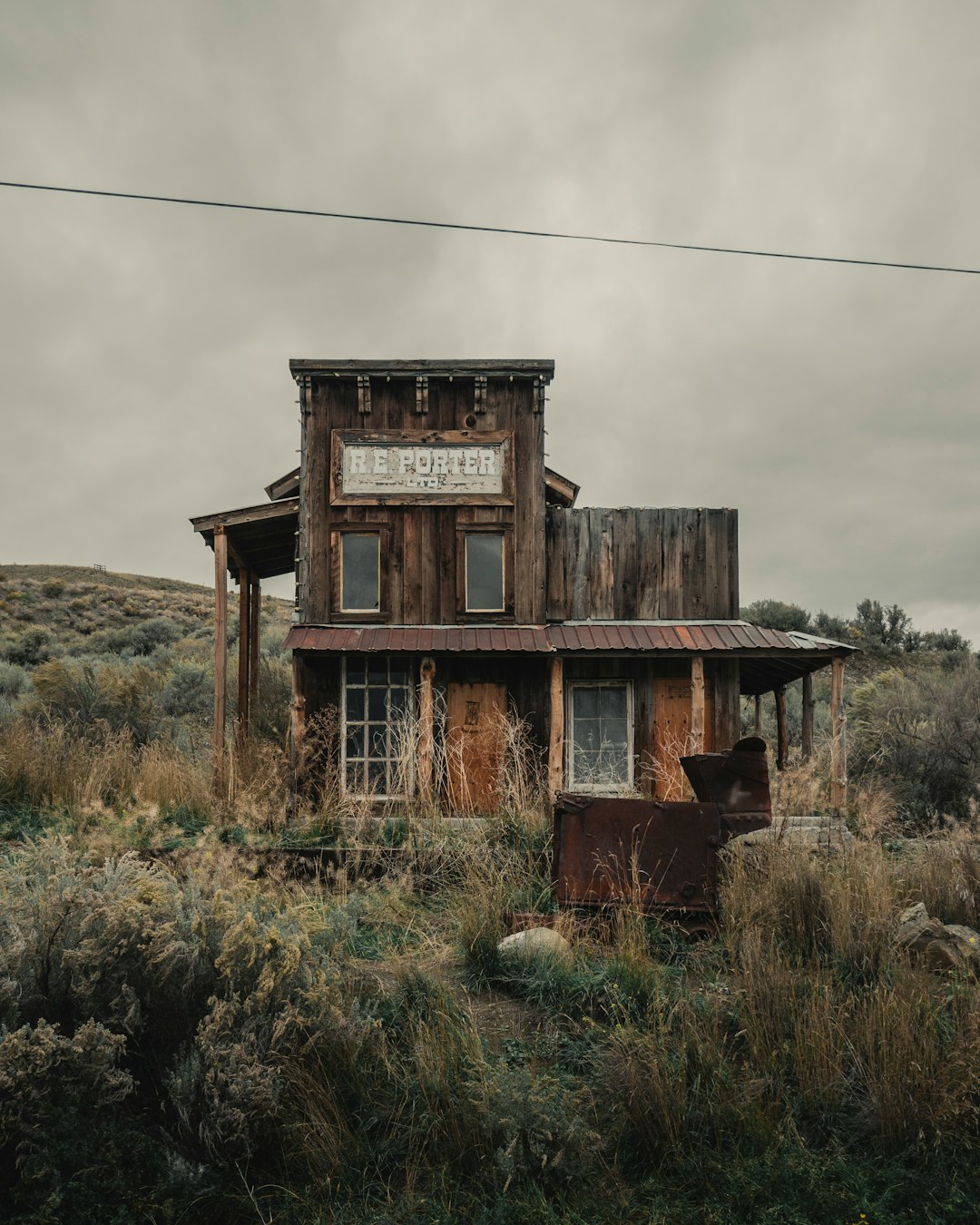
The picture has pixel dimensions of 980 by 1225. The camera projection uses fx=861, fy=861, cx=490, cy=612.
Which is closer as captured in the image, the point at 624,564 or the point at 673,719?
the point at 673,719

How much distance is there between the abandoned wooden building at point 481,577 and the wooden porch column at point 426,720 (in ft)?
2.15

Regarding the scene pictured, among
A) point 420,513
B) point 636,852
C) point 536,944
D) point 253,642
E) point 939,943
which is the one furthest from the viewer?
point 253,642

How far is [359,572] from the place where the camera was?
538 inches

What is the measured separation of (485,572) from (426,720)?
119 inches

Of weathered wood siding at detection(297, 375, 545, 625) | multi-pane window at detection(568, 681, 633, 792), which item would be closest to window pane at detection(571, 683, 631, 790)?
multi-pane window at detection(568, 681, 633, 792)

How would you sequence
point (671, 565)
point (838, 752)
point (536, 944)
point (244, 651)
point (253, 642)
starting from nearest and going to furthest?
point (536, 944) → point (838, 752) → point (671, 565) → point (244, 651) → point (253, 642)

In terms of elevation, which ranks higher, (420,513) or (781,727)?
(420,513)

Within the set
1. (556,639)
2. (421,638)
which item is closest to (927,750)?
(556,639)

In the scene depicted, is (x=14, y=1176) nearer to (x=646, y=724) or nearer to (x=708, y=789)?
(x=708, y=789)

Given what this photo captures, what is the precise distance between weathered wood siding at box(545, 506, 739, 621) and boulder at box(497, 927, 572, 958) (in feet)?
28.2

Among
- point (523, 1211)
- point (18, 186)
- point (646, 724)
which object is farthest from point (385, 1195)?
point (646, 724)

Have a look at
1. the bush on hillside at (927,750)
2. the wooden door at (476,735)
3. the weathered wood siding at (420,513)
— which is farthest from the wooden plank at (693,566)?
the bush on hillside at (927,750)

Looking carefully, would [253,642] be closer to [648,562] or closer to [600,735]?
[600,735]

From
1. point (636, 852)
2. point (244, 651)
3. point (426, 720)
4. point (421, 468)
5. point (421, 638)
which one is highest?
point (421, 468)
